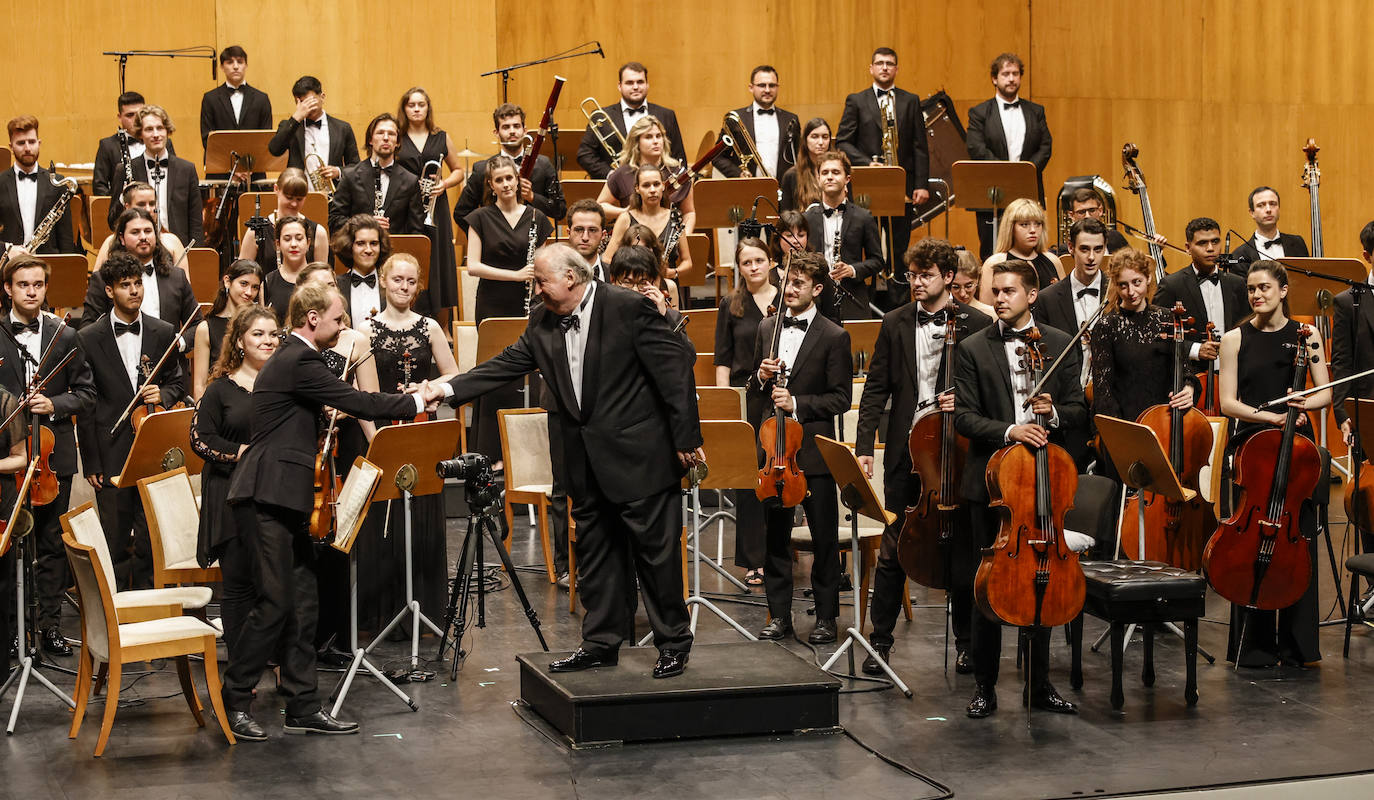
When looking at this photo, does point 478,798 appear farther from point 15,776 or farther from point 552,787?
point 15,776

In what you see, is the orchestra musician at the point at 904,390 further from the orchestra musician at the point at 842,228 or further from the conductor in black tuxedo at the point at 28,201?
the conductor in black tuxedo at the point at 28,201

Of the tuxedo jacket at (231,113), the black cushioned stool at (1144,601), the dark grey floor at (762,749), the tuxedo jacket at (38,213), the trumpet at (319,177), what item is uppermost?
the tuxedo jacket at (231,113)

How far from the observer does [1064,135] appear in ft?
36.8

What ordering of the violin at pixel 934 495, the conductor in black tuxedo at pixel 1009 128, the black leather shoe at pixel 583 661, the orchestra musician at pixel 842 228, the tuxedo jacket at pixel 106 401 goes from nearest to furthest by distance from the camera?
the black leather shoe at pixel 583 661, the violin at pixel 934 495, the tuxedo jacket at pixel 106 401, the orchestra musician at pixel 842 228, the conductor in black tuxedo at pixel 1009 128

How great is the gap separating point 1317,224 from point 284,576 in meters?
5.25

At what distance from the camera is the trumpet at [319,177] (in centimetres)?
862

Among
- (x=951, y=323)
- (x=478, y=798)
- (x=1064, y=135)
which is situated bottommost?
(x=478, y=798)

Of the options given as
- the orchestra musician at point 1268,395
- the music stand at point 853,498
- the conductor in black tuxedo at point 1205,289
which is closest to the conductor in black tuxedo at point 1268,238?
the conductor in black tuxedo at point 1205,289

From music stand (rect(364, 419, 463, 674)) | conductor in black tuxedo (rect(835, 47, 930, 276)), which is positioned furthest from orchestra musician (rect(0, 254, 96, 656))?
conductor in black tuxedo (rect(835, 47, 930, 276))

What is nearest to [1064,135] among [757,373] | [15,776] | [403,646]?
[757,373]

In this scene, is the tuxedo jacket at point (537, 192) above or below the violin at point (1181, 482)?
above

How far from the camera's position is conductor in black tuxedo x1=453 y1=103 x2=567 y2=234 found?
312 inches

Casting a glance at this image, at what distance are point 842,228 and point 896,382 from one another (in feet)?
7.23

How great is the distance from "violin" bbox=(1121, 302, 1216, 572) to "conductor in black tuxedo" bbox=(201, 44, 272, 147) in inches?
235
